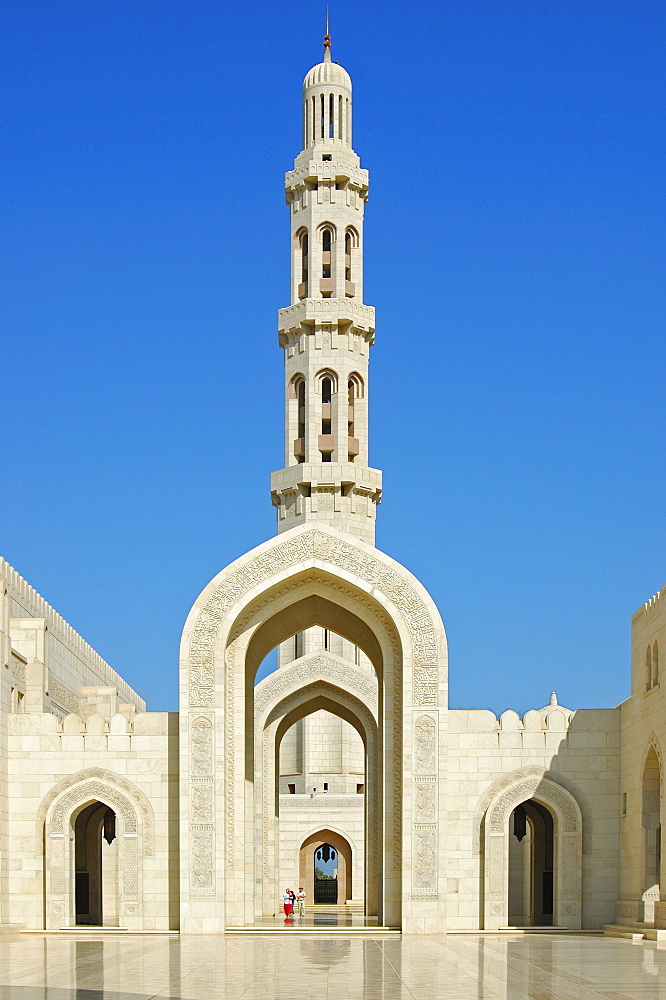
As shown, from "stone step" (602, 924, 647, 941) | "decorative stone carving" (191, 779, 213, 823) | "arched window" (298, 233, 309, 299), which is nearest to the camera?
"stone step" (602, 924, 647, 941)

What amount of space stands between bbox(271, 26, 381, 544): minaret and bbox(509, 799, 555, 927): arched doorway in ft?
25.8

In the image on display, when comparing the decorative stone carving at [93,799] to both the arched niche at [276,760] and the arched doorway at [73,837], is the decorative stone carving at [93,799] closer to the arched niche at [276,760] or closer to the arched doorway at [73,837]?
the arched doorway at [73,837]

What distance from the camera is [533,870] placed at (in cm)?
3347

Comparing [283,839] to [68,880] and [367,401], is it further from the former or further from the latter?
[68,880]

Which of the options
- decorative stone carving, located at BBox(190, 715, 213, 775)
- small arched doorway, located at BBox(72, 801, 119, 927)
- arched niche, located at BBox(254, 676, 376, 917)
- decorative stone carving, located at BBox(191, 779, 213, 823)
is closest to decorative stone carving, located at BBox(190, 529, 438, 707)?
decorative stone carving, located at BBox(190, 715, 213, 775)

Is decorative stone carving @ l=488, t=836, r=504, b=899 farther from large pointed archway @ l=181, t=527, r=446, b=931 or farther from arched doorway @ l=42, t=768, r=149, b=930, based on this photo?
arched doorway @ l=42, t=768, r=149, b=930

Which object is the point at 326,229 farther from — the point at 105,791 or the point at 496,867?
the point at 496,867

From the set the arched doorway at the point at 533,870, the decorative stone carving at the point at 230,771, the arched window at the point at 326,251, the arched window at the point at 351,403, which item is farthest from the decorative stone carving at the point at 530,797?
the arched window at the point at 326,251

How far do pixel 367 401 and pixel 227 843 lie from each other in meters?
14.0

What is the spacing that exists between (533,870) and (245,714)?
36.5 ft

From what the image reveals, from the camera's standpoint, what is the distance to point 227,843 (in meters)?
24.7

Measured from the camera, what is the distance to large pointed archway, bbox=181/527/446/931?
24.2m

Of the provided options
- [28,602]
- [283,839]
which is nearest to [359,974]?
[28,602]

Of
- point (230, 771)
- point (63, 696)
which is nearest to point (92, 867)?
point (63, 696)
